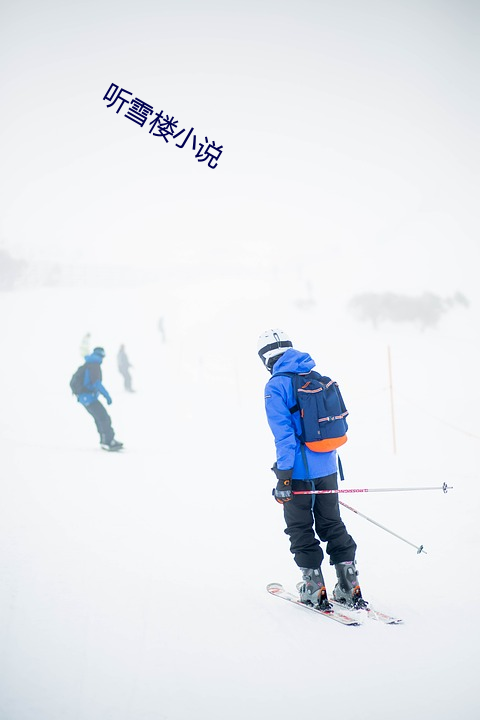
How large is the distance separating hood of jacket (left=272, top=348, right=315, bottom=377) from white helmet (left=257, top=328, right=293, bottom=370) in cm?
7

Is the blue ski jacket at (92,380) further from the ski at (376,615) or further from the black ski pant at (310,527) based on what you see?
the ski at (376,615)

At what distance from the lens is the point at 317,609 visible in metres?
2.82

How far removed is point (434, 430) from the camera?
387 inches

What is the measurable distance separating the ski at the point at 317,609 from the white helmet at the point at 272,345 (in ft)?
5.94

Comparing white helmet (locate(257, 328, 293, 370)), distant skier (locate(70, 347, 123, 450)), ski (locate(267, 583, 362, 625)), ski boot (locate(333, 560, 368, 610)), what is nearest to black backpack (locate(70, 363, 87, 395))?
distant skier (locate(70, 347, 123, 450))

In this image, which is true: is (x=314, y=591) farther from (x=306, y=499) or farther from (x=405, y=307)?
(x=405, y=307)

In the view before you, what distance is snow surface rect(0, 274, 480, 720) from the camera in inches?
83.7

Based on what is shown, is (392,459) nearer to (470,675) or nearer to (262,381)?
(470,675)

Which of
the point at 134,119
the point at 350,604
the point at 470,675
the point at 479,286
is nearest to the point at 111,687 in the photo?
the point at 350,604

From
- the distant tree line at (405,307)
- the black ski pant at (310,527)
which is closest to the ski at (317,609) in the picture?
the black ski pant at (310,527)

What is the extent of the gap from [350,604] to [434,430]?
8.10 meters

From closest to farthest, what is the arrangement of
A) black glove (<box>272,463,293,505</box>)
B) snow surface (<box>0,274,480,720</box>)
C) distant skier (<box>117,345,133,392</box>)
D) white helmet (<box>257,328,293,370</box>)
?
snow surface (<box>0,274,480,720</box>), black glove (<box>272,463,293,505</box>), white helmet (<box>257,328,293,370</box>), distant skier (<box>117,345,133,392</box>)

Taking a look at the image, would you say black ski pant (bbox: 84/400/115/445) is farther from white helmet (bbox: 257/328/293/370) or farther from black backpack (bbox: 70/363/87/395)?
white helmet (bbox: 257/328/293/370)

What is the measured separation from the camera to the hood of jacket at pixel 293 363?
2.96 metres
